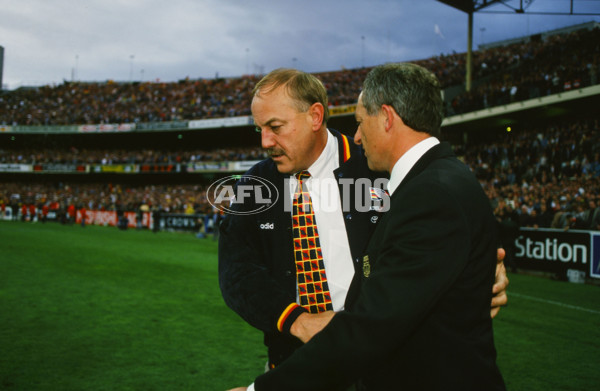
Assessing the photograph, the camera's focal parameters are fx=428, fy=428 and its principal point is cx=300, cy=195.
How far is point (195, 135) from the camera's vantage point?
49094 mm

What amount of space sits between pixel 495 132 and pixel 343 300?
1192 inches

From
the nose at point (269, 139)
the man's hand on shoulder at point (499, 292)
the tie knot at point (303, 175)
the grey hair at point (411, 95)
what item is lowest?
the man's hand on shoulder at point (499, 292)

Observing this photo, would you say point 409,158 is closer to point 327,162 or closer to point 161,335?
point 327,162

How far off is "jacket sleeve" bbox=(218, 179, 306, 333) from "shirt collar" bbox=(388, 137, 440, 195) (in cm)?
72

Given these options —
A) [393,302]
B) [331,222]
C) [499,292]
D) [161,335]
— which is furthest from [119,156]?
[393,302]

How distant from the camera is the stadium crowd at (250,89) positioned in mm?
25234

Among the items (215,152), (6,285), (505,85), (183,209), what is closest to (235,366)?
(6,285)

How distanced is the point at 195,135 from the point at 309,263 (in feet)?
161

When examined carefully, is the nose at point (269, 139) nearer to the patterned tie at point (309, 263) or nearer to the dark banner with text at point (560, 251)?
the patterned tie at point (309, 263)

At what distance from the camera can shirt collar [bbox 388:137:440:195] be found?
176cm

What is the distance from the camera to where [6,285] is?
9.09 meters

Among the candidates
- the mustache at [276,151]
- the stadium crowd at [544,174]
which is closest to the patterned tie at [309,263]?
the mustache at [276,151]

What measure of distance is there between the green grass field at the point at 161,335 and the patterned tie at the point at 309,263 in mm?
2790

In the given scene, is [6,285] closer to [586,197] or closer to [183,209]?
[586,197]
